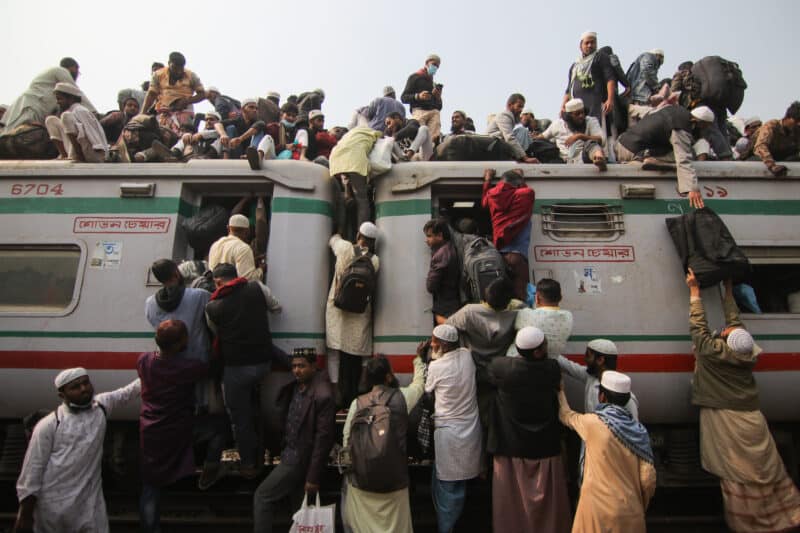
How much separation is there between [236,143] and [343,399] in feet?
10.7

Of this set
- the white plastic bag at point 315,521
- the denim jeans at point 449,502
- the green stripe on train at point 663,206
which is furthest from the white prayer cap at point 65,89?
the denim jeans at point 449,502

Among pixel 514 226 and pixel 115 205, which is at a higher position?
pixel 115 205

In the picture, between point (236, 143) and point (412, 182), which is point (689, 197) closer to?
point (412, 182)

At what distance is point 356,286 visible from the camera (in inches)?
150

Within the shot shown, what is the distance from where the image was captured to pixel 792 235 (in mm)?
4230

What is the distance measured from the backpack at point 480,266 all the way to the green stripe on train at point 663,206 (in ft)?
1.96

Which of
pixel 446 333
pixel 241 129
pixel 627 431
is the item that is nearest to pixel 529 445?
pixel 627 431

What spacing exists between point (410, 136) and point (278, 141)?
1725 millimetres

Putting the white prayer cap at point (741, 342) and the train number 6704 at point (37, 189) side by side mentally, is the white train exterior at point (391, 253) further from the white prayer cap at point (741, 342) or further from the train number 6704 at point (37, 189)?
the white prayer cap at point (741, 342)

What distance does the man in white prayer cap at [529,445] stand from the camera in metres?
3.32

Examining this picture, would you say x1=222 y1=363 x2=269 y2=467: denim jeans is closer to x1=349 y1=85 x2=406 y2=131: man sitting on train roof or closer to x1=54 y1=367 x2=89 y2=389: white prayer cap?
x1=54 y1=367 x2=89 y2=389: white prayer cap

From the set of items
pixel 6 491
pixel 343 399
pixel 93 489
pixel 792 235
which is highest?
pixel 792 235

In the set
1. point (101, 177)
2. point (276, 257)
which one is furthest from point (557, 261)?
point (101, 177)

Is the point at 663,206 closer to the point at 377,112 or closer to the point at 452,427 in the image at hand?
the point at 452,427
